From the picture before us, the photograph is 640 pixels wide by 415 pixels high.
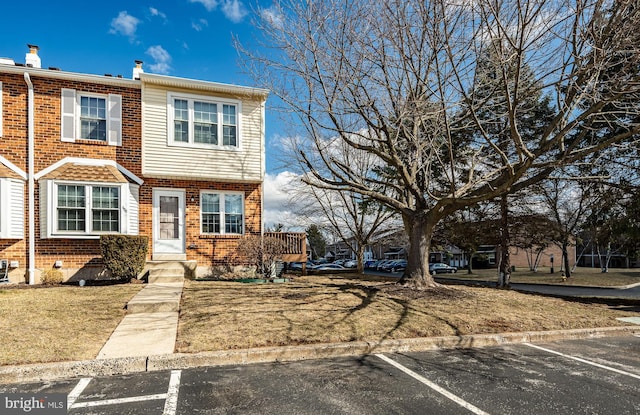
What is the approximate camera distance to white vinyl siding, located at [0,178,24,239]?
37.2ft

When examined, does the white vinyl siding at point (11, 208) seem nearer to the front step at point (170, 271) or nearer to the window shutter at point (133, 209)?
the window shutter at point (133, 209)

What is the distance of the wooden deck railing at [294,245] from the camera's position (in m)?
14.5

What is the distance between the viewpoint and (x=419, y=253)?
11492mm

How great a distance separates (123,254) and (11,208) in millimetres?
3422

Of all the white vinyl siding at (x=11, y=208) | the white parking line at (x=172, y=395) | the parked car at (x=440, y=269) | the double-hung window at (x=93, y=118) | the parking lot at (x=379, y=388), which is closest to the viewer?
the white parking line at (x=172, y=395)

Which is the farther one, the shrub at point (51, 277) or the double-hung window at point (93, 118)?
the double-hung window at point (93, 118)

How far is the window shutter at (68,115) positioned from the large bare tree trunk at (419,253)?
35.4ft

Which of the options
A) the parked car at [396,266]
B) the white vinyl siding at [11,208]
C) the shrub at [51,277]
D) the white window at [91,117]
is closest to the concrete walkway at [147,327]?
the shrub at [51,277]

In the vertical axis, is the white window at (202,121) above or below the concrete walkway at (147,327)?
above

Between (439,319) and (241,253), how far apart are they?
806 cm

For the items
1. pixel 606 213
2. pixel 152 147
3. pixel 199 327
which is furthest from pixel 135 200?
pixel 606 213

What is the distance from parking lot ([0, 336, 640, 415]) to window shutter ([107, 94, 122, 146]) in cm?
990

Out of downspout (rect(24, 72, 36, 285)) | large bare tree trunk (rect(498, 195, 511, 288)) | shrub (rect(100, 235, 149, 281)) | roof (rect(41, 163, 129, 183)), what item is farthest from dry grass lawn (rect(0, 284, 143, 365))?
large bare tree trunk (rect(498, 195, 511, 288))

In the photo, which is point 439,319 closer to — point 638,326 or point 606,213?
point 638,326
